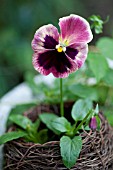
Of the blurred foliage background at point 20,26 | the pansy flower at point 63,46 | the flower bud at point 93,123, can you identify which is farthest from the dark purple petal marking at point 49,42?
the blurred foliage background at point 20,26

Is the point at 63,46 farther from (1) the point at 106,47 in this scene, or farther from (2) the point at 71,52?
(1) the point at 106,47

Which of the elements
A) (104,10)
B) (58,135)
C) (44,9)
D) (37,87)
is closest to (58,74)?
(58,135)

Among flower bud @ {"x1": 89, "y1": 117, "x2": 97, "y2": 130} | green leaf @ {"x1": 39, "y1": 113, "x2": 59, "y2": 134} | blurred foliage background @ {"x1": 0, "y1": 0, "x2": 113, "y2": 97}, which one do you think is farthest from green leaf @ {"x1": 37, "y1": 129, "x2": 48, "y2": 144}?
blurred foliage background @ {"x1": 0, "y1": 0, "x2": 113, "y2": 97}

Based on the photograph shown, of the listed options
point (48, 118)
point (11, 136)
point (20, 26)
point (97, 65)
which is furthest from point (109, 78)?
point (20, 26)

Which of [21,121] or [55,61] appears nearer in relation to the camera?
[55,61]

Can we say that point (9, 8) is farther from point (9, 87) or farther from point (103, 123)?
point (103, 123)

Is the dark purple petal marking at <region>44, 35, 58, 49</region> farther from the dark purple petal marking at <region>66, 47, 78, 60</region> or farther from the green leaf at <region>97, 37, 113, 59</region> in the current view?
the green leaf at <region>97, 37, 113, 59</region>
